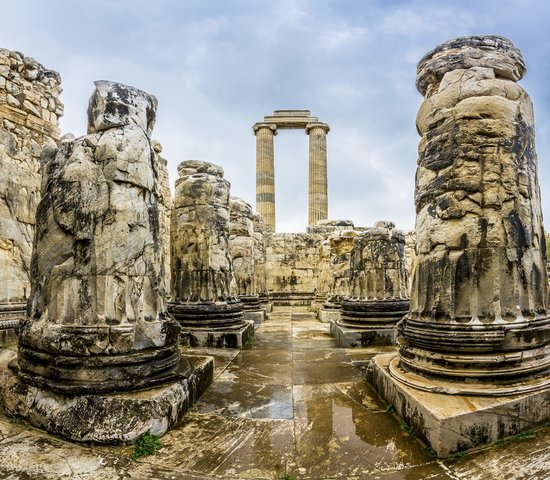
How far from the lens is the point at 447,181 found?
2922 mm

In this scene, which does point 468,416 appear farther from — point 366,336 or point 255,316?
point 255,316

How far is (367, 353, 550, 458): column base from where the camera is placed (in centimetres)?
211

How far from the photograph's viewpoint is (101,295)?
266 centimetres

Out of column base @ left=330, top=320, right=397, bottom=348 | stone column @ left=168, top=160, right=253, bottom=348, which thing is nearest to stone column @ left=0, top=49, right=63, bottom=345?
stone column @ left=168, top=160, right=253, bottom=348

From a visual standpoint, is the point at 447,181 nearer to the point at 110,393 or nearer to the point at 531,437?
the point at 531,437

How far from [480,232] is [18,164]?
20.2ft

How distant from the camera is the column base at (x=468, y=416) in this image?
83.1 inches

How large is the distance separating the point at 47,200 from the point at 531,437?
3.53m

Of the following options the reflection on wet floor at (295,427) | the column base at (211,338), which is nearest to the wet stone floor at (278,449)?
the reflection on wet floor at (295,427)

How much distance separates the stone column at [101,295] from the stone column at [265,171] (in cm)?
2146

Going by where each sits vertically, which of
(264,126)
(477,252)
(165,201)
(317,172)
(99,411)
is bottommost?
(99,411)

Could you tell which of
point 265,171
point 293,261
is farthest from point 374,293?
point 265,171

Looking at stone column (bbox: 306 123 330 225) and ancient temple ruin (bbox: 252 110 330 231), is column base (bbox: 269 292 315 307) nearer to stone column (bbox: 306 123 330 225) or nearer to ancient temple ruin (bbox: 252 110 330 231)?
ancient temple ruin (bbox: 252 110 330 231)

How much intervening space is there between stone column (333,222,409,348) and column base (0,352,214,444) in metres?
3.62
